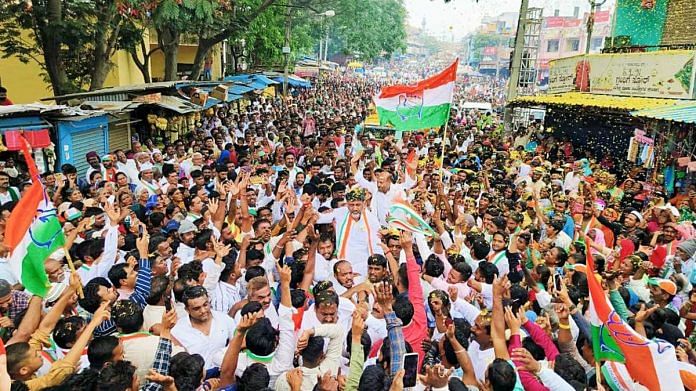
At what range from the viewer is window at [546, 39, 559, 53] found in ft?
182

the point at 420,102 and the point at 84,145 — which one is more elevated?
the point at 420,102

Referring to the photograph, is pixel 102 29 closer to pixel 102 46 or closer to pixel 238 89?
pixel 102 46

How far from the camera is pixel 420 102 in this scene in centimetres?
812

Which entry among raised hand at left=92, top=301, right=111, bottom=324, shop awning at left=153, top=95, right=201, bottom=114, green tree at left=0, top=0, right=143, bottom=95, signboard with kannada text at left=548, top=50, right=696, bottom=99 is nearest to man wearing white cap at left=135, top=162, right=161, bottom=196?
green tree at left=0, top=0, right=143, bottom=95

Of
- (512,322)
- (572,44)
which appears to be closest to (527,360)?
(512,322)

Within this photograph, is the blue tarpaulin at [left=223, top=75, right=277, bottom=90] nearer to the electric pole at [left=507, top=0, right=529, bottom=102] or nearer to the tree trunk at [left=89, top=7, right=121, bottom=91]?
the tree trunk at [left=89, top=7, right=121, bottom=91]

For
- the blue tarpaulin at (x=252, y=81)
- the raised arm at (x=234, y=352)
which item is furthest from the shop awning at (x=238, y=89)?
the raised arm at (x=234, y=352)

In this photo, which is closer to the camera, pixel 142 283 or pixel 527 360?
pixel 527 360

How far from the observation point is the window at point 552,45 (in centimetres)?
5562

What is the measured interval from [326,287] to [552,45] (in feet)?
190

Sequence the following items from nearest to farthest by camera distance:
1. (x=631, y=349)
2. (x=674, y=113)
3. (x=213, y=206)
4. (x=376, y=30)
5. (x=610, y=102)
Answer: (x=631, y=349), (x=213, y=206), (x=674, y=113), (x=610, y=102), (x=376, y=30)

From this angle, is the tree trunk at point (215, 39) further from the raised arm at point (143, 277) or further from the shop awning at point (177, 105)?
the raised arm at point (143, 277)

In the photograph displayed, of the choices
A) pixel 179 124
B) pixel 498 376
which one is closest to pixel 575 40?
pixel 179 124

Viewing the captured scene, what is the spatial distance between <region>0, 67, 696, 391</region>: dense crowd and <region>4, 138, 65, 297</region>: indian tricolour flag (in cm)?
21
